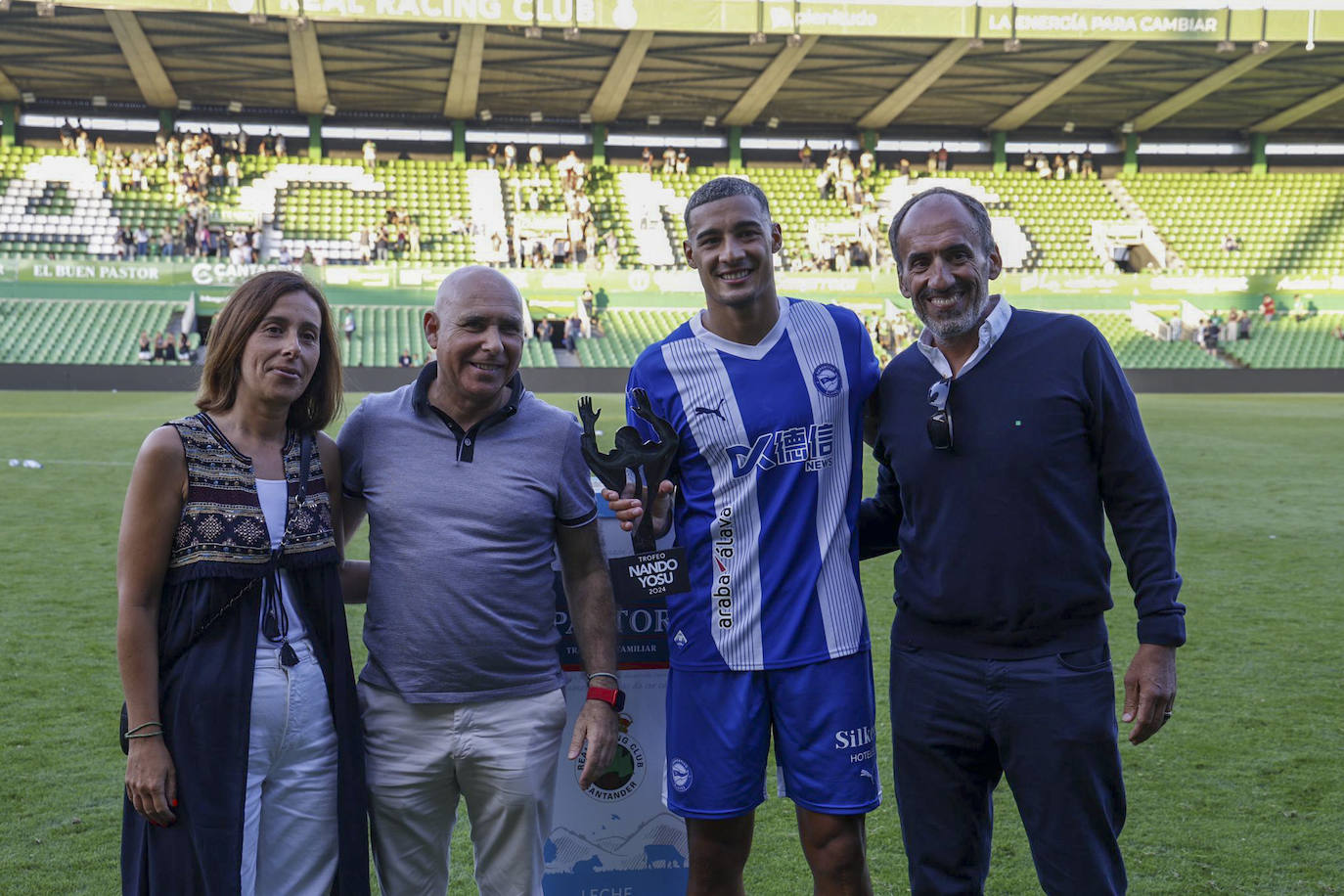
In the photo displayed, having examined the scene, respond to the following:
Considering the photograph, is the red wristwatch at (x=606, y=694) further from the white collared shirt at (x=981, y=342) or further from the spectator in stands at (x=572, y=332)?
the spectator in stands at (x=572, y=332)

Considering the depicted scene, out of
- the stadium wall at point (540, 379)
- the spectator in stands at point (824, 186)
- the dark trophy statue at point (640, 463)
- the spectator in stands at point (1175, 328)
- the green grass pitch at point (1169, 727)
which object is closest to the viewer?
the dark trophy statue at point (640, 463)

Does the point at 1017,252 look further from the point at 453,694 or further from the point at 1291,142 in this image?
the point at 453,694

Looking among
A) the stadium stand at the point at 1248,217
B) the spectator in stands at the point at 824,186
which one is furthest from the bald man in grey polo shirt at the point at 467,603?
the stadium stand at the point at 1248,217

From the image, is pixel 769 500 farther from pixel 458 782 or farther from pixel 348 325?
pixel 348 325

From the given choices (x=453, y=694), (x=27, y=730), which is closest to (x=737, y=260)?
(x=453, y=694)

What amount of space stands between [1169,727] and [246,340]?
465 cm

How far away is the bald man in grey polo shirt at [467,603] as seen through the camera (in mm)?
2771

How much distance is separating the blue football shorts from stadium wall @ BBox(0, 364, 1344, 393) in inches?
979

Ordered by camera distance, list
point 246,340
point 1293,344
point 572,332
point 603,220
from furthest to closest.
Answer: point 603,220
point 1293,344
point 572,332
point 246,340

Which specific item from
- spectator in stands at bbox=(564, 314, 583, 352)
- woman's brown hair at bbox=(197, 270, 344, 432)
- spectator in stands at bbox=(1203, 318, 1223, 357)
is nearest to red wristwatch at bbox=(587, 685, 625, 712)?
woman's brown hair at bbox=(197, 270, 344, 432)

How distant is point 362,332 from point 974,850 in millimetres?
32190

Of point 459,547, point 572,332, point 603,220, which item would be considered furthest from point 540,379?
point 459,547

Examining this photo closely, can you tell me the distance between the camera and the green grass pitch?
4055 mm

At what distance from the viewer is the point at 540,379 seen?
30375 millimetres
